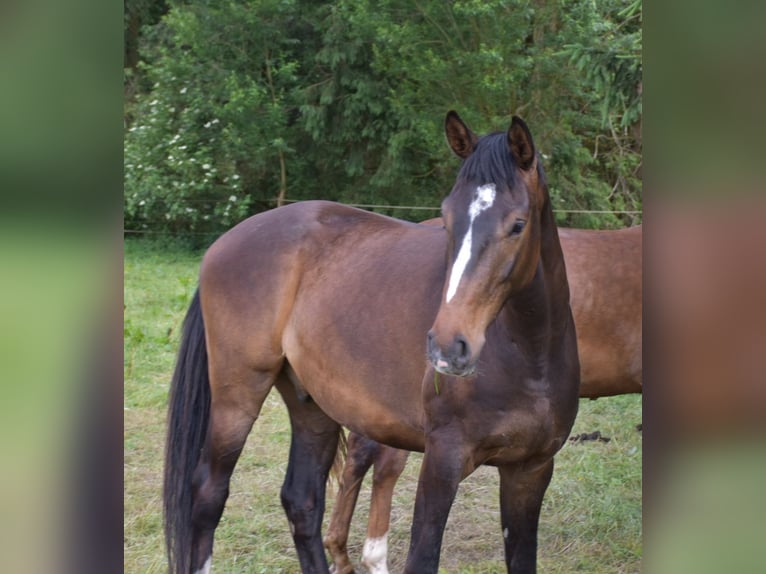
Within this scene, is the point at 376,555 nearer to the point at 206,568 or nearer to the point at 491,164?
the point at 206,568

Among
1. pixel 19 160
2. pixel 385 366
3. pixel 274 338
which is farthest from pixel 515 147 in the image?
pixel 19 160

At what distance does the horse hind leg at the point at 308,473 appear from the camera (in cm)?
306

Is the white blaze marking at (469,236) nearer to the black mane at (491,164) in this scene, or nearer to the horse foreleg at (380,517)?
the black mane at (491,164)

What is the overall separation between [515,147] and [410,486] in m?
2.74

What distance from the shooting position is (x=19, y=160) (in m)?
0.45

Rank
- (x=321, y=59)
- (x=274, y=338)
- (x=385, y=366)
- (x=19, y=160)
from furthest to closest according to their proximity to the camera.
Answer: (x=321, y=59), (x=274, y=338), (x=385, y=366), (x=19, y=160)

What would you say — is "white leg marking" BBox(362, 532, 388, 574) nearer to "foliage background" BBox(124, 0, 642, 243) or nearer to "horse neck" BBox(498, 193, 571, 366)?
"horse neck" BBox(498, 193, 571, 366)

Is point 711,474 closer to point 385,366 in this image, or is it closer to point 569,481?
point 385,366

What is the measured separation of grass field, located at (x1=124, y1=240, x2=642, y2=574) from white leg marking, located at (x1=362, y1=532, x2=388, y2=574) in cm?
20

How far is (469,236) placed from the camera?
6.11ft

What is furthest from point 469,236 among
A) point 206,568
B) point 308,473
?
point 206,568

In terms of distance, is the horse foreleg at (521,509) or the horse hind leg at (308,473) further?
the horse hind leg at (308,473)

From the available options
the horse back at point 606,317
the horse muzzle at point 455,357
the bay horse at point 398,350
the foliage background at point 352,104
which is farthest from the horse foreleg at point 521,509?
the foliage background at point 352,104

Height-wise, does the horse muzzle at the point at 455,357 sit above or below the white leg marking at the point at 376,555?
above
